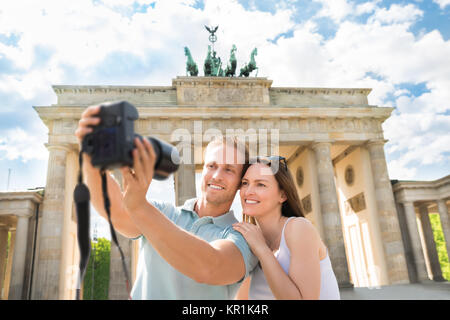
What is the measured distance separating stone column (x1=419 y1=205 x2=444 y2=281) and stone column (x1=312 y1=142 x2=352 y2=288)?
842cm

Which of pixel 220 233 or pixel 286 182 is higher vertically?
pixel 286 182

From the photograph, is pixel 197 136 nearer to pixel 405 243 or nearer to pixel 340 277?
pixel 340 277

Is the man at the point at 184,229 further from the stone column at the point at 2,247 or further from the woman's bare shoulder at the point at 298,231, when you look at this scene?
the stone column at the point at 2,247

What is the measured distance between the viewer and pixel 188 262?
5.28 feet

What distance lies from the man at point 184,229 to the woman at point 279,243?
123mm

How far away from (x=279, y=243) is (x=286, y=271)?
12.9 inches

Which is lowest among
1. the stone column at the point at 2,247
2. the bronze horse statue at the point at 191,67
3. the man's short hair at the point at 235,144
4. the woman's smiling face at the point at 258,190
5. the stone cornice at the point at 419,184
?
the woman's smiling face at the point at 258,190

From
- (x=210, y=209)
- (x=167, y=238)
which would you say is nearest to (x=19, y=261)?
(x=210, y=209)

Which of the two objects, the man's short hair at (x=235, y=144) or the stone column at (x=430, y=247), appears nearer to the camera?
the man's short hair at (x=235, y=144)

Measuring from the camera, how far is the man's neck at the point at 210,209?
248cm

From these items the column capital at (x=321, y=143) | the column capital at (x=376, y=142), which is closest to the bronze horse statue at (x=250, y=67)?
the column capital at (x=321, y=143)

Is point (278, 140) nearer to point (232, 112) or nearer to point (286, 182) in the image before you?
point (232, 112)

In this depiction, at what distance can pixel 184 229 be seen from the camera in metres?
2.29
